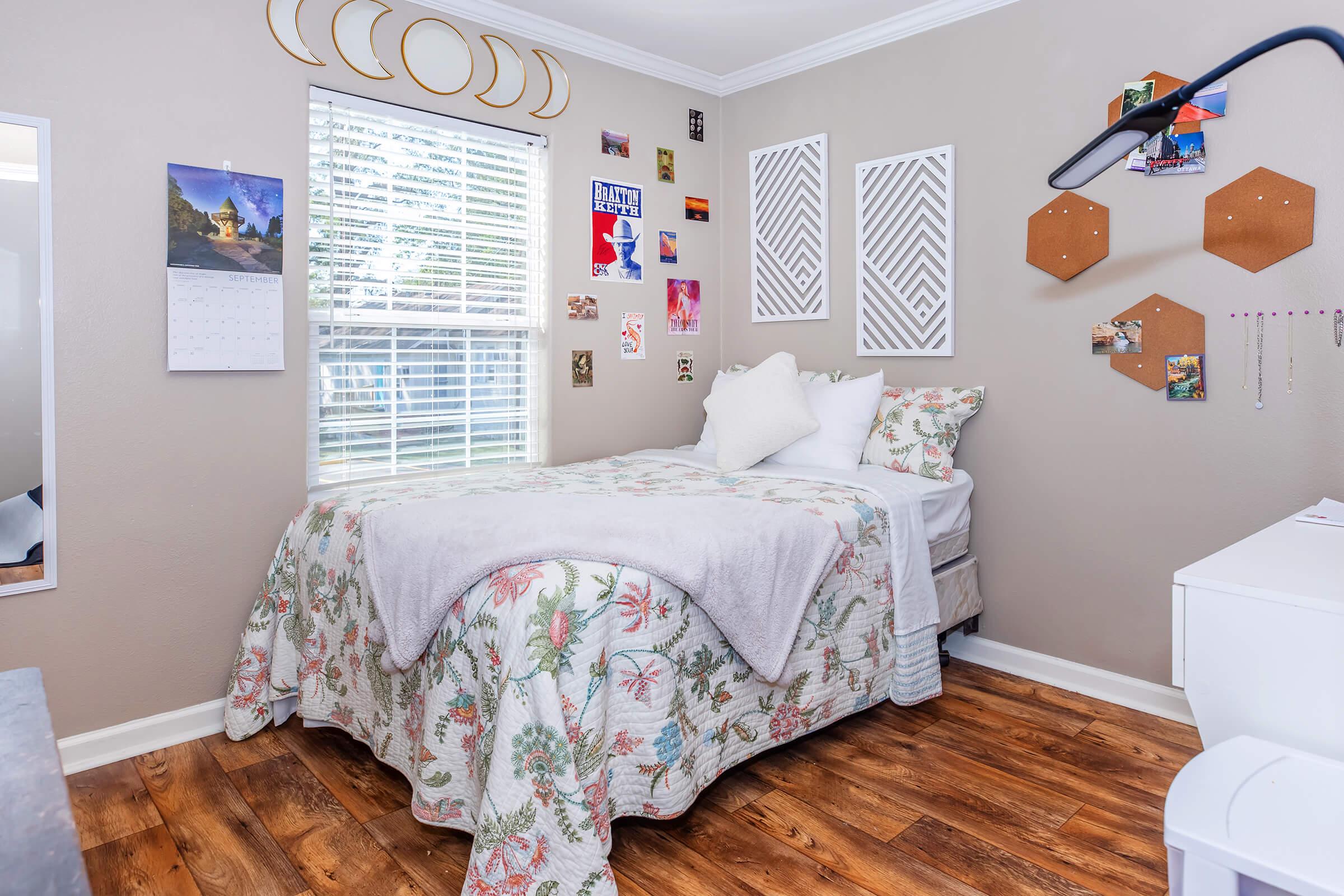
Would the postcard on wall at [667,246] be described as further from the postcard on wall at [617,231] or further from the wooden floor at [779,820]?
the wooden floor at [779,820]

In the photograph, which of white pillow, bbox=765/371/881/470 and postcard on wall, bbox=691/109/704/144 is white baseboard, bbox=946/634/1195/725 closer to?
white pillow, bbox=765/371/881/470

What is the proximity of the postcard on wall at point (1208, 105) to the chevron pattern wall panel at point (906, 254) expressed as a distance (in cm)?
77

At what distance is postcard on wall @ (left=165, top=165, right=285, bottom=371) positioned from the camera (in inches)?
93.9

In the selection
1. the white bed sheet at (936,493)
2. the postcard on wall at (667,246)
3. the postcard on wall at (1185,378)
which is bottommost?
the white bed sheet at (936,493)

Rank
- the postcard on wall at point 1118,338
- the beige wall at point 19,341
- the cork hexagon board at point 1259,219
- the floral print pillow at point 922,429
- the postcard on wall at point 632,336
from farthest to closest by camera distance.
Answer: the postcard on wall at point 632,336 → the floral print pillow at point 922,429 → the postcard on wall at point 1118,338 → the cork hexagon board at point 1259,219 → the beige wall at point 19,341

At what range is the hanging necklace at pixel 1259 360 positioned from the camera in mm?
2387

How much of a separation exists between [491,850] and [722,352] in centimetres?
274

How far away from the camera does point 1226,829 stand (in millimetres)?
1067

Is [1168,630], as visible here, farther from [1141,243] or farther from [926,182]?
[926,182]

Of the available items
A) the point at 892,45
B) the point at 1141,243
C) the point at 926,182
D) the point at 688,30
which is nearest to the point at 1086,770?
the point at 1141,243

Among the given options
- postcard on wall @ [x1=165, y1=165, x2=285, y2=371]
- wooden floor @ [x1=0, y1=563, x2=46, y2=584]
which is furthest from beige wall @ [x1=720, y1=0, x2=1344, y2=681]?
wooden floor @ [x1=0, y1=563, x2=46, y2=584]

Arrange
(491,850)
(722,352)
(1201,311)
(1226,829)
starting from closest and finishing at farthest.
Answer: (1226,829) < (491,850) < (1201,311) < (722,352)

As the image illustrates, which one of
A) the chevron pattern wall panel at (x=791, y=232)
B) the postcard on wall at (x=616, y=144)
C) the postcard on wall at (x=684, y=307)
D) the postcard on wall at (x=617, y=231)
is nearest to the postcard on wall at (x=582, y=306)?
the postcard on wall at (x=617, y=231)

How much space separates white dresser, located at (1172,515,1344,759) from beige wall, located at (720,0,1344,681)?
3.68 feet
